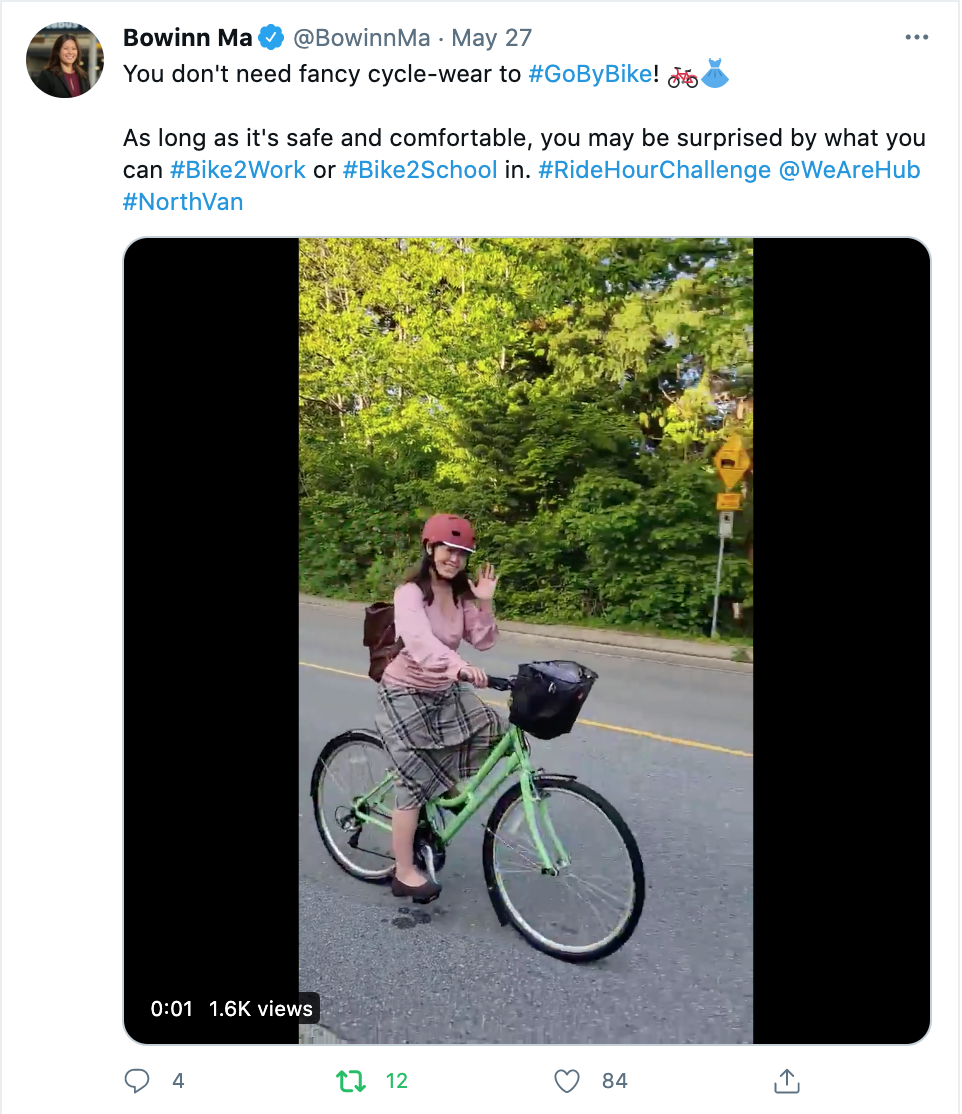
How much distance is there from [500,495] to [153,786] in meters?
1.68

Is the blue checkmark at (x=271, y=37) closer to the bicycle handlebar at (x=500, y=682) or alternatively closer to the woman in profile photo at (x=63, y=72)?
the woman in profile photo at (x=63, y=72)

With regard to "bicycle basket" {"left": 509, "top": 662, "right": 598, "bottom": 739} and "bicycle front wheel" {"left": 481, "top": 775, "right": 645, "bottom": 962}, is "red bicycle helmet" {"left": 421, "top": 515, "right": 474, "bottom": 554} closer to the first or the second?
"bicycle basket" {"left": 509, "top": 662, "right": 598, "bottom": 739}

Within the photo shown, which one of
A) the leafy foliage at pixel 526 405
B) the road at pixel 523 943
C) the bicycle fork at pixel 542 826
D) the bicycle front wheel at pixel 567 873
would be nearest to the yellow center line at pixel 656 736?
the road at pixel 523 943

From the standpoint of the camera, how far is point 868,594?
7.68 feet

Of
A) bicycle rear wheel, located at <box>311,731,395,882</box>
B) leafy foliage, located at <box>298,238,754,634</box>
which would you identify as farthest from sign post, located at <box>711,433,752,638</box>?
bicycle rear wheel, located at <box>311,731,395,882</box>

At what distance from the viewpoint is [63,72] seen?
2266 mm

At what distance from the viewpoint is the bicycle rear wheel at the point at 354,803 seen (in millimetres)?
3754

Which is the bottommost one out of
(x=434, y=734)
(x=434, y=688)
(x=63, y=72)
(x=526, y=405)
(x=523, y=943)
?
(x=523, y=943)

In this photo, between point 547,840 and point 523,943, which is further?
point 523,943

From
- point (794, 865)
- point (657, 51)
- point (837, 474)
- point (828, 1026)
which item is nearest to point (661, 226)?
point (657, 51)

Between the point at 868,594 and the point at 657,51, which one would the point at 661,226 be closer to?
the point at 657,51

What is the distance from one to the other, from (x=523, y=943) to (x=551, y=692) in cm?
105

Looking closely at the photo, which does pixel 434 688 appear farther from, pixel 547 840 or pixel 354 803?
pixel 354 803

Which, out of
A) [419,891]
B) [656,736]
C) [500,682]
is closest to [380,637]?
[500,682]
